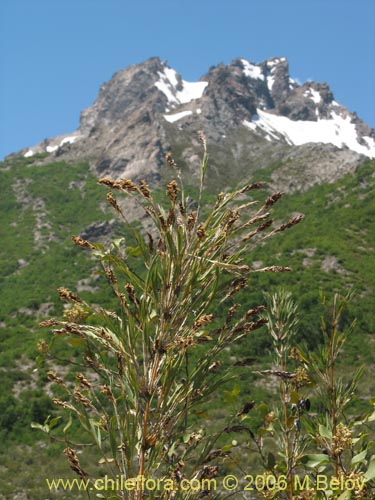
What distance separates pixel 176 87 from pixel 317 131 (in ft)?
94.9

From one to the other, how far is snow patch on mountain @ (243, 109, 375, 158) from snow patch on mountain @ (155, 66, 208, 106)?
1669cm

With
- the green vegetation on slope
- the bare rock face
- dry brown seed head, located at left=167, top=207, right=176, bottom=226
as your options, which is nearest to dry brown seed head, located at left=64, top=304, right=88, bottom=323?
dry brown seed head, located at left=167, top=207, right=176, bottom=226

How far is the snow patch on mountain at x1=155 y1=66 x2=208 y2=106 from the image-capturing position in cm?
9011

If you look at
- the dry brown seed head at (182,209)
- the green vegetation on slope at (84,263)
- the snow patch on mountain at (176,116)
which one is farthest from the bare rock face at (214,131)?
the dry brown seed head at (182,209)

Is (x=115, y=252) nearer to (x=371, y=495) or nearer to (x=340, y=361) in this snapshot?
(x=371, y=495)

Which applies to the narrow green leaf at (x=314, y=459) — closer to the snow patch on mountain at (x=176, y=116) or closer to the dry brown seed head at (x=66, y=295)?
the dry brown seed head at (x=66, y=295)

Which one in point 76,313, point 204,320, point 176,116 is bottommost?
point 204,320

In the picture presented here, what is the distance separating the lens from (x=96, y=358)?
2.31 meters

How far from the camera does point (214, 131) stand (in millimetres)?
54875

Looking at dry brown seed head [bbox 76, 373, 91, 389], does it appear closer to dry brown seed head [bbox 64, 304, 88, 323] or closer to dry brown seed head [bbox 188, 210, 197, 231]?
dry brown seed head [bbox 64, 304, 88, 323]

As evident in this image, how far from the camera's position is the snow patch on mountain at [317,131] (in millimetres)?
70006

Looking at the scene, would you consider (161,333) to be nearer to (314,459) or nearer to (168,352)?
Answer: (168,352)

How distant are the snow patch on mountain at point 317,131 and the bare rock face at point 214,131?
26cm

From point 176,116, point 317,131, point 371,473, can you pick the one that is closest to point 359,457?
point 371,473
